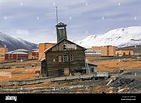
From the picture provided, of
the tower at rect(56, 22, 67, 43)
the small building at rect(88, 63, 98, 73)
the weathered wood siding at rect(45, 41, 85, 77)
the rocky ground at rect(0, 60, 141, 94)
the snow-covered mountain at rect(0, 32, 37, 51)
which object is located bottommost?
the rocky ground at rect(0, 60, 141, 94)

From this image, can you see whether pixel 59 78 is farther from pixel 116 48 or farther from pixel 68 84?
pixel 116 48

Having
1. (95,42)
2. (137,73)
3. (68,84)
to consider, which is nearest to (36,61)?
(68,84)

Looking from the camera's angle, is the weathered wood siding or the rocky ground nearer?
the rocky ground

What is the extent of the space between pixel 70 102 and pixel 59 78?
46 cm

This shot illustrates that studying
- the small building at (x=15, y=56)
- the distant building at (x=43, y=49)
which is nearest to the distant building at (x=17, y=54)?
the small building at (x=15, y=56)

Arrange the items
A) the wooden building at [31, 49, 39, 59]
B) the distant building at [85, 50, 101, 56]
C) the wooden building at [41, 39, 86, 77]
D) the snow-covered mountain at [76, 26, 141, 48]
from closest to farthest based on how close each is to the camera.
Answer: the snow-covered mountain at [76, 26, 141, 48] → the distant building at [85, 50, 101, 56] → the wooden building at [41, 39, 86, 77] → the wooden building at [31, 49, 39, 59]

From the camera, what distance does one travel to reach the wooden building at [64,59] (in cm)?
423

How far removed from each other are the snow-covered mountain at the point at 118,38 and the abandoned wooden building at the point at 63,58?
161 millimetres

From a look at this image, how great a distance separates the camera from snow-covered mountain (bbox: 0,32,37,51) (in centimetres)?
436

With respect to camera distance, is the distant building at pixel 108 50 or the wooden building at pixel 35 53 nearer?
the distant building at pixel 108 50

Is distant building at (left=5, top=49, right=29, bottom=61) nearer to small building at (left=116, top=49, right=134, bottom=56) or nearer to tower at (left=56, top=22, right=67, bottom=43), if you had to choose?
tower at (left=56, top=22, right=67, bottom=43)

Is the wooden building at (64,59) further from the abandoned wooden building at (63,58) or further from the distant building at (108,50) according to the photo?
the distant building at (108,50)

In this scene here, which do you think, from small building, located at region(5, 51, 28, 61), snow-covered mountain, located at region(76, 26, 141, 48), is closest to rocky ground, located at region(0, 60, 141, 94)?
small building, located at region(5, 51, 28, 61)

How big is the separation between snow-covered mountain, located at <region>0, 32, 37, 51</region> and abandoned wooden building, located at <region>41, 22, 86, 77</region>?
0.30 metres
